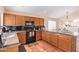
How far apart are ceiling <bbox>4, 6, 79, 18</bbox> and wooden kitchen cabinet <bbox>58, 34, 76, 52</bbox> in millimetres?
335

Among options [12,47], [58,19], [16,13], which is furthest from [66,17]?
[12,47]

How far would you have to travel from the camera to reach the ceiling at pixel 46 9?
863 mm

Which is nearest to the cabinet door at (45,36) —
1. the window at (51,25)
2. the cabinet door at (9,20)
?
the window at (51,25)

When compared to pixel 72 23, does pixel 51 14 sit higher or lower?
higher

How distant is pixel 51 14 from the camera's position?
0.96m

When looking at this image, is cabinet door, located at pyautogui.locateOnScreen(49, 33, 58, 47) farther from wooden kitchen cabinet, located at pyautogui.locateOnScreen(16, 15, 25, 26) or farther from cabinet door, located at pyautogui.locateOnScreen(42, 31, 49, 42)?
wooden kitchen cabinet, located at pyautogui.locateOnScreen(16, 15, 25, 26)

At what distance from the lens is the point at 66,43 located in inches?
40.1

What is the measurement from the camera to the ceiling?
86 centimetres

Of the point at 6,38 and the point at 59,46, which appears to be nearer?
the point at 6,38

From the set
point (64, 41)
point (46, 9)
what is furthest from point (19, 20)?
point (64, 41)

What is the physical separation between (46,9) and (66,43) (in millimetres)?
529
